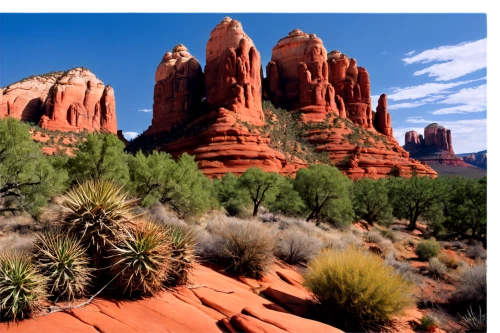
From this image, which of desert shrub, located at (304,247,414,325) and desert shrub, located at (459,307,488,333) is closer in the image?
desert shrub, located at (304,247,414,325)

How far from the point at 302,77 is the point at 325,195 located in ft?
190

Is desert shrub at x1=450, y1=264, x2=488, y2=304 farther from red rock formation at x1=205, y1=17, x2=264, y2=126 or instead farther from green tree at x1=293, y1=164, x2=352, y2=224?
red rock formation at x1=205, y1=17, x2=264, y2=126

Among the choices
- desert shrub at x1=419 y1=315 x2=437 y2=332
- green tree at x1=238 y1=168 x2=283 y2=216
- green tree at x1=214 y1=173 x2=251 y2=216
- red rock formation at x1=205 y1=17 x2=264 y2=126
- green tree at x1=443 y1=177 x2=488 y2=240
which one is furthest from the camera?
red rock formation at x1=205 y1=17 x2=264 y2=126

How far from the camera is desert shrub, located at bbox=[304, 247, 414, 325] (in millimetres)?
7512

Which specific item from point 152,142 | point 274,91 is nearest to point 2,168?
point 152,142

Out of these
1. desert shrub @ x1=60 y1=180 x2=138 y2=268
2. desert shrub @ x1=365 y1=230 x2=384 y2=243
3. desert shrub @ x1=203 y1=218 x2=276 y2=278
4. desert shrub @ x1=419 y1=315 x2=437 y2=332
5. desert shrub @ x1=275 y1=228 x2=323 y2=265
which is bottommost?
desert shrub @ x1=365 y1=230 x2=384 y2=243

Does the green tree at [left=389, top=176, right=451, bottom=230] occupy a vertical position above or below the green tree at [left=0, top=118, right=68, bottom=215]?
below

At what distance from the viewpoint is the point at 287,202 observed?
2755 centimetres

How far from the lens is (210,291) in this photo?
771cm

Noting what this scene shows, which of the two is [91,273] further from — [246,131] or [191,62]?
[191,62]

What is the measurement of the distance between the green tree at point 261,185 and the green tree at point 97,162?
1260 cm

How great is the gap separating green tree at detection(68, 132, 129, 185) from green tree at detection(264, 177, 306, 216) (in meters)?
14.1

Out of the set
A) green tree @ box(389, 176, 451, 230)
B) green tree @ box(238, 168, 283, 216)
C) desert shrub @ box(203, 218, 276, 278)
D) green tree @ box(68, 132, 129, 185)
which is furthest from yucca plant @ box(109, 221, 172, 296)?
green tree @ box(389, 176, 451, 230)

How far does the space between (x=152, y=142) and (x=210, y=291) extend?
7104 cm
